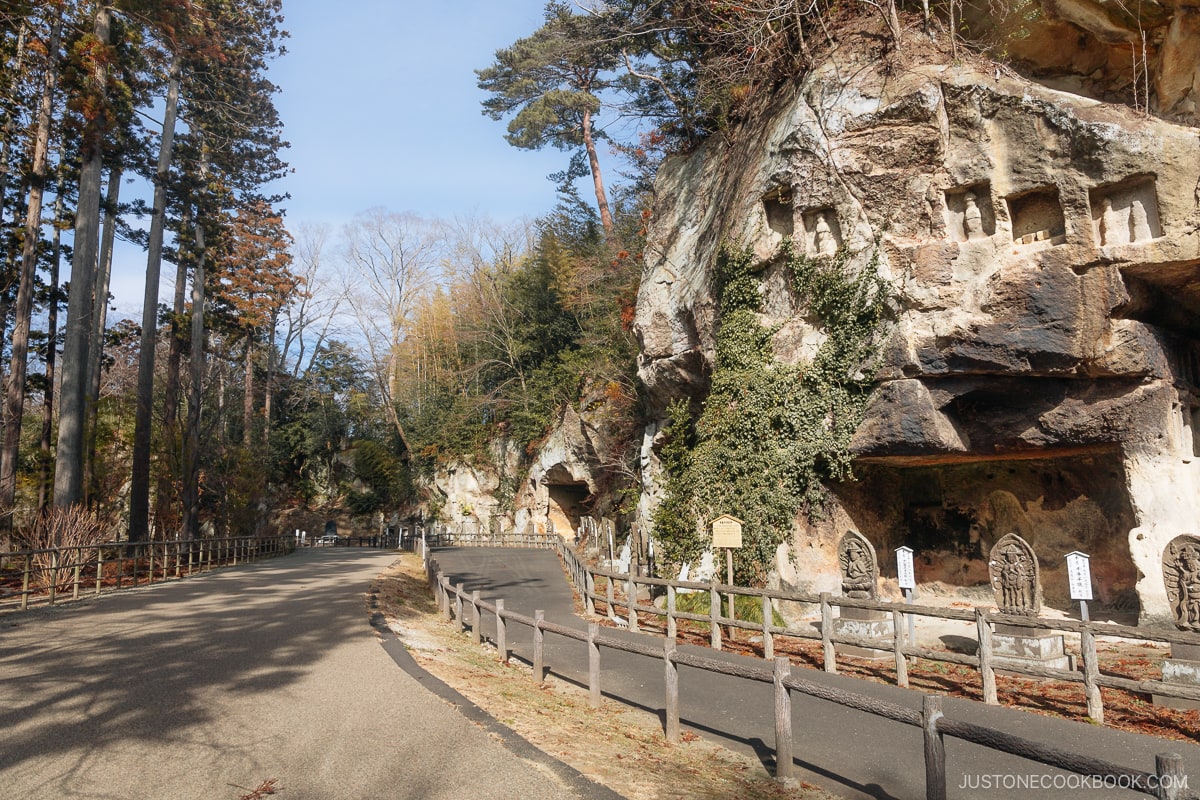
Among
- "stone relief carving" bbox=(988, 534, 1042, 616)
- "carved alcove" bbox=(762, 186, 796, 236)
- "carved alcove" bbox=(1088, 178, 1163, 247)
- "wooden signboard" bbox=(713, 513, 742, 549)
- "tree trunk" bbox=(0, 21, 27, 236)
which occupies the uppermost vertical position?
"tree trunk" bbox=(0, 21, 27, 236)

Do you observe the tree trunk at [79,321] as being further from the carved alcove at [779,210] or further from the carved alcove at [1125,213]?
the carved alcove at [1125,213]

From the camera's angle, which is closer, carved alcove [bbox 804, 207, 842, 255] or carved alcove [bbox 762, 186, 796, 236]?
carved alcove [bbox 804, 207, 842, 255]

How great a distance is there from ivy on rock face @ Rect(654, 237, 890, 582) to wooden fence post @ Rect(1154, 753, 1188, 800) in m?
11.0

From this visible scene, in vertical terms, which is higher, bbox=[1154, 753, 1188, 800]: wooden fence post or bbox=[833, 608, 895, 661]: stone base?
bbox=[1154, 753, 1188, 800]: wooden fence post

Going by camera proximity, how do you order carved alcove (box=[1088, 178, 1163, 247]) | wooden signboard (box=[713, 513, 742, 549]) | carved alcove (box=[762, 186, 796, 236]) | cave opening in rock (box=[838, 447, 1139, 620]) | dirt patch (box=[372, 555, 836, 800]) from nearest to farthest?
dirt patch (box=[372, 555, 836, 800])
carved alcove (box=[1088, 178, 1163, 247])
wooden signboard (box=[713, 513, 742, 549])
cave opening in rock (box=[838, 447, 1139, 620])
carved alcove (box=[762, 186, 796, 236])

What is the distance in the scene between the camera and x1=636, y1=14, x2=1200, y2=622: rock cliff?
12398 mm

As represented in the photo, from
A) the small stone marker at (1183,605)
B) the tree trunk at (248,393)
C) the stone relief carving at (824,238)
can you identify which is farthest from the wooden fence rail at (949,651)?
the tree trunk at (248,393)

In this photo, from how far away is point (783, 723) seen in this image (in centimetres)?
570

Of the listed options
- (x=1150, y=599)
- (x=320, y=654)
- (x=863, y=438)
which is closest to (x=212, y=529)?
(x=320, y=654)

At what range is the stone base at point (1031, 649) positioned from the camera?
9.24 m

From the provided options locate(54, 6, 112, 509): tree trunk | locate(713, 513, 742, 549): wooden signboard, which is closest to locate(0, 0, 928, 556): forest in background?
locate(54, 6, 112, 509): tree trunk

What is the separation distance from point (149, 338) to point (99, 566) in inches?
412

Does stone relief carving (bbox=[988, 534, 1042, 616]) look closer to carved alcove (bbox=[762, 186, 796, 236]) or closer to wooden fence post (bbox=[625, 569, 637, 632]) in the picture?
wooden fence post (bbox=[625, 569, 637, 632])

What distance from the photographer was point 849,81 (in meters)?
14.6
